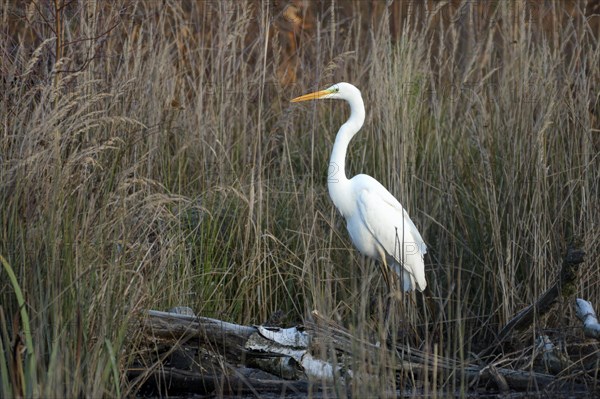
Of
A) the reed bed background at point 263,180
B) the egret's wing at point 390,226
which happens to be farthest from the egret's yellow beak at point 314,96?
the egret's wing at point 390,226

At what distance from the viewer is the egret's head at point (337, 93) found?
168 inches

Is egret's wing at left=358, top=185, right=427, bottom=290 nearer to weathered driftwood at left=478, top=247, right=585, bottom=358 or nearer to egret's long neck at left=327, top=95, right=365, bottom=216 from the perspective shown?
egret's long neck at left=327, top=95, right=365, bottom=216

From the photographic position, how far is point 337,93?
4.32 meters

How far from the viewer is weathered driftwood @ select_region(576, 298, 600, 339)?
117 inches

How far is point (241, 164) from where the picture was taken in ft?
15.4

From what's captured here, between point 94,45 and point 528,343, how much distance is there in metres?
2.37

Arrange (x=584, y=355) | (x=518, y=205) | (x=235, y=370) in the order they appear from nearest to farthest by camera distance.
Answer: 1. (x=235, y=370)
2. (x=584, y=355)
3. (x=518, y=205)

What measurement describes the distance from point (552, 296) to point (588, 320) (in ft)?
0.70

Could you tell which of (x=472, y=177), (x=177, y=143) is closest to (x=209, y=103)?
(x=177, y=143)

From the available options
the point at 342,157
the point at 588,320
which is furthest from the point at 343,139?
the point at 588,320

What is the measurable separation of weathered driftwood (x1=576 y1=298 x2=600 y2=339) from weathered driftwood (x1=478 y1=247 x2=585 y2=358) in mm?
75

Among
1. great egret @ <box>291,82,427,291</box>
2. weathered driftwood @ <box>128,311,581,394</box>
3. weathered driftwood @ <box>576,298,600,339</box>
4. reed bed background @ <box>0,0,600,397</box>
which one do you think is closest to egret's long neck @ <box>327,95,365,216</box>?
great egret @ <box>291,82,427,291</box>

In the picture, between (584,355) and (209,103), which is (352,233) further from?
(584,355)

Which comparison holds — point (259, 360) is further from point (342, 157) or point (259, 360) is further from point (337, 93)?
point (337, 93)
